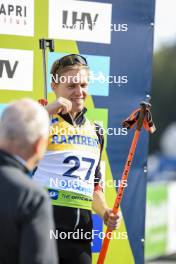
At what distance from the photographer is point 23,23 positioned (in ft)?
17.7

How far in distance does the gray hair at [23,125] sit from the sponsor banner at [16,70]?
1934 mm

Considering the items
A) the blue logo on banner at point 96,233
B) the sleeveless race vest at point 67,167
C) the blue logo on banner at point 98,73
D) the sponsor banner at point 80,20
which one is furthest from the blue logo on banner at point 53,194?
the sponsor banner at point 80,20

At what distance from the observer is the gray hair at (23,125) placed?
3.41 meters

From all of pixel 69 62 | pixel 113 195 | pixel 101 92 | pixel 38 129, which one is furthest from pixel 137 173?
pixel 38 129

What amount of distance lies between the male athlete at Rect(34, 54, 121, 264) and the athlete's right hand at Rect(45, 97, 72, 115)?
0.9 inches

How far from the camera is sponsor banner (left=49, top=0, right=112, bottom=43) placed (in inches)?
215

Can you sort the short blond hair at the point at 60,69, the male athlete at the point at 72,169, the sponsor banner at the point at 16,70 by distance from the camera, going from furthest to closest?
the sponsor banner at the point at 16,70
the short blond hair at the point at 60,69
the male athlete at the point at 72,169

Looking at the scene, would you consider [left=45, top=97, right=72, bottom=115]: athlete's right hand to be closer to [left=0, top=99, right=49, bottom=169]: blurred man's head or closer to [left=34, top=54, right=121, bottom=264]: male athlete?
[left=34, top=54, right=121, bottom=264]: male athlete

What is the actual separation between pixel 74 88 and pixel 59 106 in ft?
0.78

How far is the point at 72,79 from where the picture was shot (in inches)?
199

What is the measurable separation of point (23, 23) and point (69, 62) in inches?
19.0

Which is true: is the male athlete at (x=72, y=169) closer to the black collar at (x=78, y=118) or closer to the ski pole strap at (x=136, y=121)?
the black collar at (x=78, y=118)

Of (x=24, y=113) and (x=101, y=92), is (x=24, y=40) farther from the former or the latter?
(x=24, y=113)

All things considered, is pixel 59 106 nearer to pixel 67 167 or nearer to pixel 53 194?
pixel 67 167
